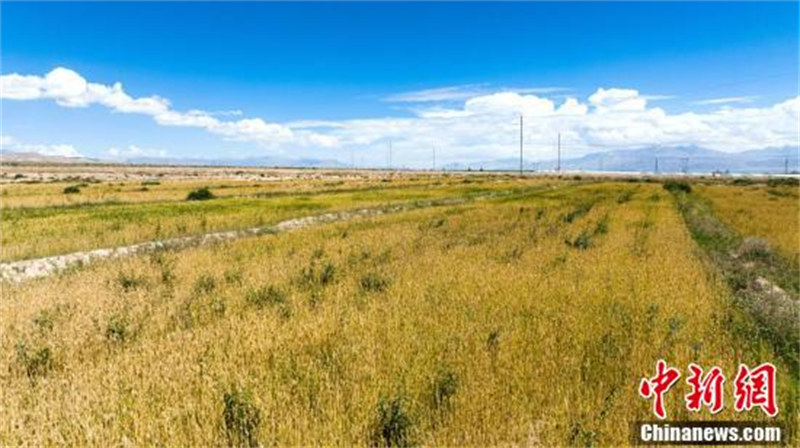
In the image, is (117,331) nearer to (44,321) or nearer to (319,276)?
(44,321)

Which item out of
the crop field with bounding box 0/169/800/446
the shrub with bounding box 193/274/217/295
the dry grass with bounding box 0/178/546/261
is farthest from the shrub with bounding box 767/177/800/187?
the shrub with bounding box 193/274/217/295

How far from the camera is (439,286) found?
39.4 ft

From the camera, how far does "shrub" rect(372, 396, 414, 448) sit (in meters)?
5.42

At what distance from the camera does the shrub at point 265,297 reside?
11016mm

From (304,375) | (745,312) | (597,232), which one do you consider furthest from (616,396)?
(597,232)

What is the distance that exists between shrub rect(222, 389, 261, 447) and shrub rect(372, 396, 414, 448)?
4.31 feet

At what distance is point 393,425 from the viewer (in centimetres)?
551

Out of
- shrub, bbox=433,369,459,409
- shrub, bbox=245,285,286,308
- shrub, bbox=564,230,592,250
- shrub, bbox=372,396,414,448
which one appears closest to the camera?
shrub, bbox=372,396,414,448

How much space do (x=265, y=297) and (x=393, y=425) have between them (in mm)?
6589

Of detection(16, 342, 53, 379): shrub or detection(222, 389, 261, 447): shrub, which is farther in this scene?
detection(16, 342, 53, 379): shrub

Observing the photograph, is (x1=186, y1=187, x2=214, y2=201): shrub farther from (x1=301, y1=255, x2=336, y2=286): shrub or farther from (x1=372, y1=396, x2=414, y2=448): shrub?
(x1=372, y1=396, x2=414, y2=448): shrub

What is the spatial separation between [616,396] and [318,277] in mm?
8759

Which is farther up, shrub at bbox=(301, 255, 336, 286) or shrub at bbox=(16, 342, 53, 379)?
shrub at bbox=(301, 255, 336, 286)

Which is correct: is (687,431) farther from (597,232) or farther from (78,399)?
(597,232)
